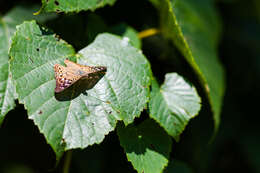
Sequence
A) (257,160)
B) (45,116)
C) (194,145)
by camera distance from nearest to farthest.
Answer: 1. (45,116)
2. (194,145)
3. (257,160)

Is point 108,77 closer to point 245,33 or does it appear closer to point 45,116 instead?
point 45,116

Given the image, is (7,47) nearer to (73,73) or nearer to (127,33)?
(73,73)

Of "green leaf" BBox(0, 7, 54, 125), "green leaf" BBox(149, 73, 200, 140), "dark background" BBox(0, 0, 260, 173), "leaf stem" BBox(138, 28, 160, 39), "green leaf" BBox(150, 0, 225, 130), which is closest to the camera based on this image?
"green leaf" BBox(0, 7, 54, 125)

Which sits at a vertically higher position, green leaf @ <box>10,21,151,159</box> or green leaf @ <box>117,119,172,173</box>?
green leaf @ <box>10,21,151,159</box>

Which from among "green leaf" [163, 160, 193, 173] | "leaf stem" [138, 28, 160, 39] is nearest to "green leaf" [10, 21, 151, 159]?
"leaf stem" [138, 28, 160, 39]

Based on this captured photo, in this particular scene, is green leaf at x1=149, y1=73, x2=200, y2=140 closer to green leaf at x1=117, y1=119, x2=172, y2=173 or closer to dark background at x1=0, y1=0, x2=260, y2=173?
green leaf at x1=117, y1=119, x2=172, y2=173

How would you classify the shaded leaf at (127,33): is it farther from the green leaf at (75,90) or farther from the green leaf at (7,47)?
the green leaf at (7,47)

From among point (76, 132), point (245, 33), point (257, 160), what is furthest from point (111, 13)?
point (257, 160)

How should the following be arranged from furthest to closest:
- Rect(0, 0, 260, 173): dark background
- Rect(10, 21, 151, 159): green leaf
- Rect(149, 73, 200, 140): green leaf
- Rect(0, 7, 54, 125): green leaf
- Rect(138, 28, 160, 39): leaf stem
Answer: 1. Rect(138, 28, 160, 39): leaf stem
2. Rect(0, 0, 260, 173): dark background
3. Rect(149, 73, 200, 140): green leaf
4. Rect(0, 7, 54, 125): green leaf
5. Rect(10, 21, 151, 159): green leaf
